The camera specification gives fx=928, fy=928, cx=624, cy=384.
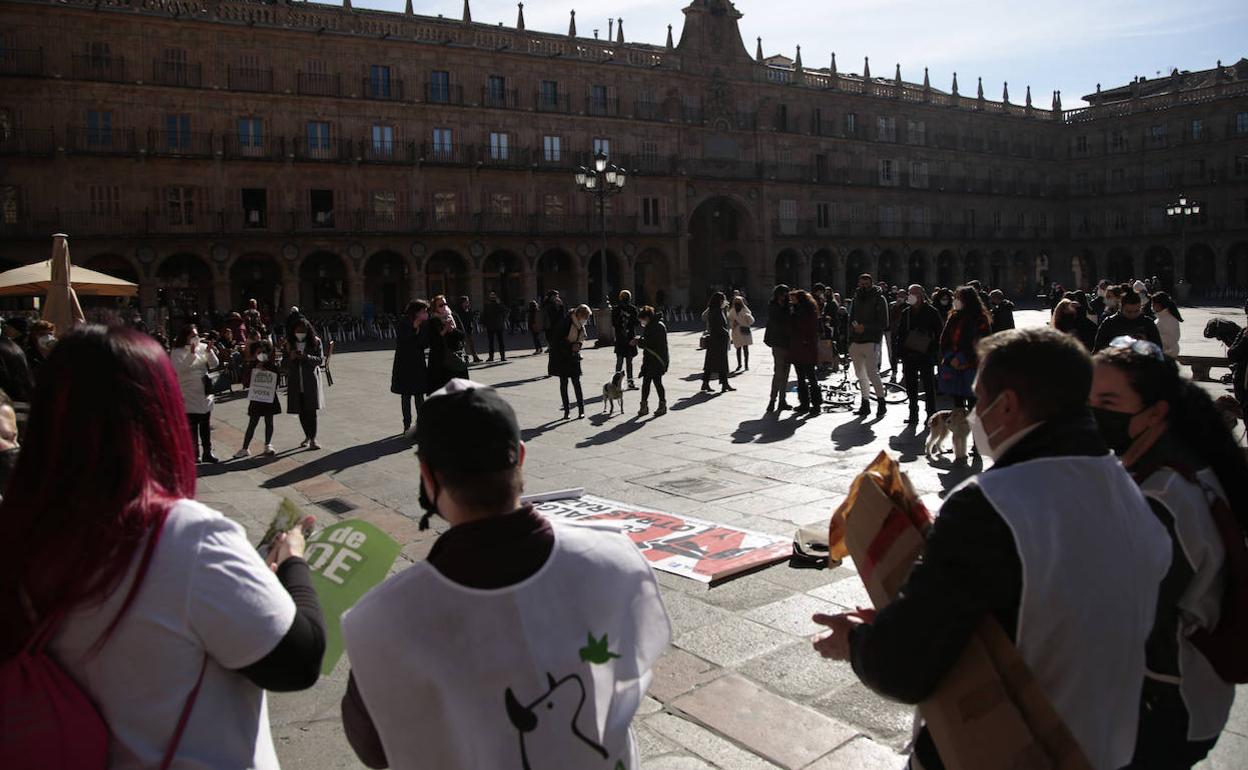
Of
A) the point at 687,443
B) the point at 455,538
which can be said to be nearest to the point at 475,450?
the point at 455,538

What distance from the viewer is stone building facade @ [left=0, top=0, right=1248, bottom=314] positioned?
3222 cm

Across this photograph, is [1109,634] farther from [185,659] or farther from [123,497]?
[123,497]

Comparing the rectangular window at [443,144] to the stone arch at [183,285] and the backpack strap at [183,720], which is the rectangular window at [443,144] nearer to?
the stone arch at [183,285]

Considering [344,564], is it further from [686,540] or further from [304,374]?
[304,374]

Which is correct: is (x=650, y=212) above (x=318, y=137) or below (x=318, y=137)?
below

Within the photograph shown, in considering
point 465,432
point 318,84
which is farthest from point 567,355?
point 318,84

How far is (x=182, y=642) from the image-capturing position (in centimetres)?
156

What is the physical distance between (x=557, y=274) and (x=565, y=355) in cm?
3156

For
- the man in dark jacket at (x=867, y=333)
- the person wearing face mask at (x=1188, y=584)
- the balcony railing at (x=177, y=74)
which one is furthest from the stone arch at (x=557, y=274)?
the person wearing face mask at (x=1188, y=584)

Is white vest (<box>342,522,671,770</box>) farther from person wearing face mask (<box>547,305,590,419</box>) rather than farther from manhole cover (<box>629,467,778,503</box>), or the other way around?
person wearing face mask (<box>547,305,590,419</box>)

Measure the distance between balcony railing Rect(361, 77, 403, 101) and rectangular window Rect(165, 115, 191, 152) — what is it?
669cm

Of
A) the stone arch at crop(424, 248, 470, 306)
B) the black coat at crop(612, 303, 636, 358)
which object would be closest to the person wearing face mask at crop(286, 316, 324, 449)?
the black coat at crop(612, 303, 636, 358)

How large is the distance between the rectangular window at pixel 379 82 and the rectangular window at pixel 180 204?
26.4ft

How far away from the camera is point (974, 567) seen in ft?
5.52
